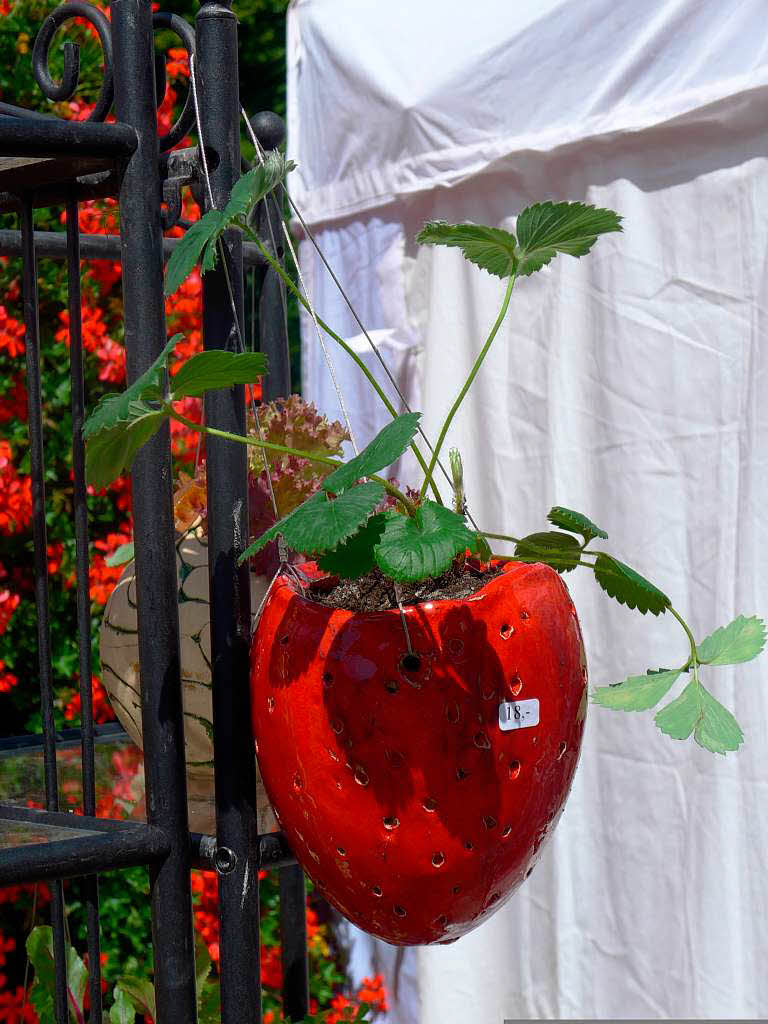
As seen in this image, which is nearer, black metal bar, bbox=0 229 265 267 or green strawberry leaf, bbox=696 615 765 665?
green strawberry leaf, bbox=696 615 765 665

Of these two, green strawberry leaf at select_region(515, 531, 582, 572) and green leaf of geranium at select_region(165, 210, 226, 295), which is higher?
green leaf of geranium at select_region(165, 210, 226, 295)

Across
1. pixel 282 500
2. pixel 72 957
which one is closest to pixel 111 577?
Answer: pixel 72 957

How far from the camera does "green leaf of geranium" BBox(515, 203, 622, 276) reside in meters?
0.56

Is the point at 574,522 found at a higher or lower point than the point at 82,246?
lower

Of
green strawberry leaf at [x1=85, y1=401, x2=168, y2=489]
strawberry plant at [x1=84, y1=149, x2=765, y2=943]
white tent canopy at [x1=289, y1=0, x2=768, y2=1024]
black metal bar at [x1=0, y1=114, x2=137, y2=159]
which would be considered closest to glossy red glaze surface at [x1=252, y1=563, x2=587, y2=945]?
strawberry plant at [x1=84, y1=149, x2=765, y2=943]

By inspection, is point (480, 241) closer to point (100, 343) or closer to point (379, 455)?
point (379, 455)

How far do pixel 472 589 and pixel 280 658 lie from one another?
105 millimetres

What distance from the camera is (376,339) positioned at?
2.14 metres

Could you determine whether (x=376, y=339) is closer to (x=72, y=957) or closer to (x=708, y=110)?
(x=708, y=110)

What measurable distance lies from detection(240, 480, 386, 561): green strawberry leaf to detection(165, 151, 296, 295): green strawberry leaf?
0.44 ft

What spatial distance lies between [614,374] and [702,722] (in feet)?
4.18

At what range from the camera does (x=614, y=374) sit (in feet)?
5.81

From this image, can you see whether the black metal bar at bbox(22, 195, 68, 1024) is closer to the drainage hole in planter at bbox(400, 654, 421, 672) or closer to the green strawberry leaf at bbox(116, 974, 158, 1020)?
the drainage hole in planter at bbox(400, 654, 421, 672)

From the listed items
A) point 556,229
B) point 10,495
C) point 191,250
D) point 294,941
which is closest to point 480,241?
point 556,229
